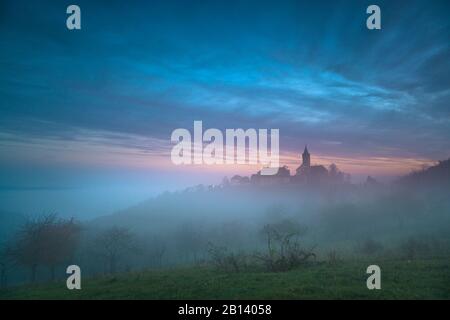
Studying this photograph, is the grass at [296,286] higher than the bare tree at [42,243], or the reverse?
the grass at [296,286]

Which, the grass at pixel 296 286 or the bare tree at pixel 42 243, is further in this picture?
the bare tree at pixel 42 243

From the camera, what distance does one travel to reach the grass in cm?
1268

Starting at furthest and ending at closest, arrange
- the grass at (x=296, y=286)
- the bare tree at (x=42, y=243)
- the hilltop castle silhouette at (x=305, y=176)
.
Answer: the hilltop castle silhouette at (x=305, y=176)
the bare tree at (x=42, y=243)
the grass at (x=296, y=286)

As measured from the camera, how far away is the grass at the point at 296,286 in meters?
12.7

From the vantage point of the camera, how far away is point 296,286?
13805 millimetres

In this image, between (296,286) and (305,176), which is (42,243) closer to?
(296,286)

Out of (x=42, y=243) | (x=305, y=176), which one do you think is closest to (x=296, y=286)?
(x=42, y=243)

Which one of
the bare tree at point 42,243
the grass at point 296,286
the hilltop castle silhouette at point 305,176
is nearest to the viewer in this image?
the grass at point 296,286

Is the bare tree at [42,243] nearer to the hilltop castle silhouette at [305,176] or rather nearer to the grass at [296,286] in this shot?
the grass at [296,286]

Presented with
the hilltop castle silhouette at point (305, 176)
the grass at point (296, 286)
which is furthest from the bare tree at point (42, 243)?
the hilltop castle silhouette at point (305, 176)

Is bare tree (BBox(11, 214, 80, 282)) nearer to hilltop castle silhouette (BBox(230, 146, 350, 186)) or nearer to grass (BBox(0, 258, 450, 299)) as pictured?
grass (BBox(0, 258, 450, 299))
